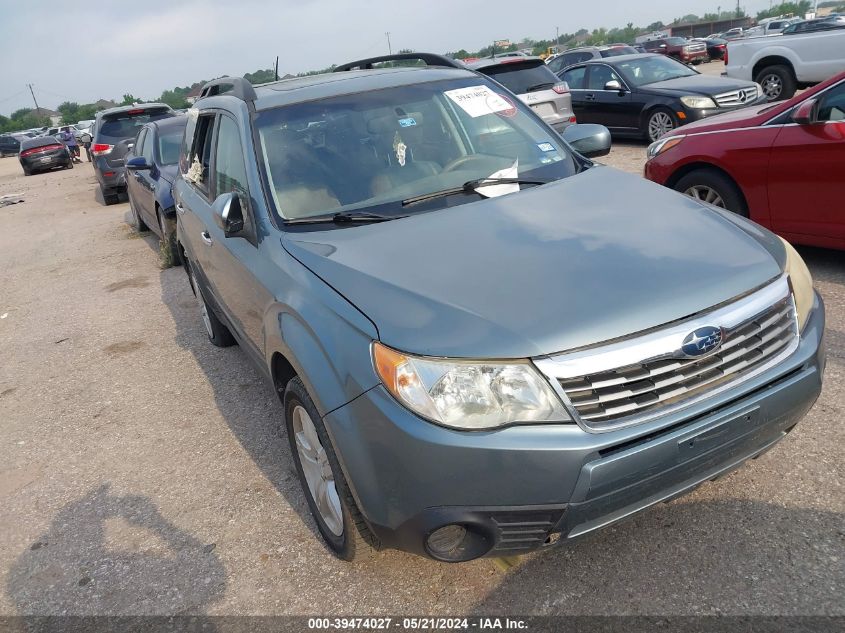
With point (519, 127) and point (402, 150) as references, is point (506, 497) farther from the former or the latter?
point (519, 127)

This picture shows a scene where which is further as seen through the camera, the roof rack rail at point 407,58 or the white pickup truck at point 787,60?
the white pickup truck at point 787,60

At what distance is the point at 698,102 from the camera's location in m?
11.1

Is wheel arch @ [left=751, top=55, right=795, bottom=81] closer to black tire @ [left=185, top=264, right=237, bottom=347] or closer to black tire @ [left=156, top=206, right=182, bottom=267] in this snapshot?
black tire @ [left=156, top=206, right=182, bottom=267]

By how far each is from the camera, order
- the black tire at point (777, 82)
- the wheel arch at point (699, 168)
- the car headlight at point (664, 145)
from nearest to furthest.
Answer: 1. the wheel arch at point (699, 168)
2. the car headlight at point (664, 145)
3. the black tire at point (777, 82)

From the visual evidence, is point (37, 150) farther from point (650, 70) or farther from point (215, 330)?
point (215, 330)

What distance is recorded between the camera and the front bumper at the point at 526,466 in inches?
85.0

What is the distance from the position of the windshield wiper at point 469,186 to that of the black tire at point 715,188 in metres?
2.62

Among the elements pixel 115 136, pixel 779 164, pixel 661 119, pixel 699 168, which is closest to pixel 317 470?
pixel 779 164

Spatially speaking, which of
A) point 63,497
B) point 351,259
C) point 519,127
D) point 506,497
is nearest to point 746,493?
point 506,497

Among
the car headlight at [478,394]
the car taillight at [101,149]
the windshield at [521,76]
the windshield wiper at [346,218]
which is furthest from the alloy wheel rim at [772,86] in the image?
the car headlight at [478,394]

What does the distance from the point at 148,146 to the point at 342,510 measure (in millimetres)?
8116

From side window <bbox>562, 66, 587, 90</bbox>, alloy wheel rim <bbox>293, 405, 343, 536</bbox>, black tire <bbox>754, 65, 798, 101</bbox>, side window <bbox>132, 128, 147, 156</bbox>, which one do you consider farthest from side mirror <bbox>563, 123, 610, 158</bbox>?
black tire <bbox>754, 65, 798, 101</bbox>

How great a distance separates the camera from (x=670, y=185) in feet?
20.1

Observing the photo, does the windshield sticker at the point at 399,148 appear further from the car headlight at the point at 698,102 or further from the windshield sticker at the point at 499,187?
the car headlight at the point at 698,102
